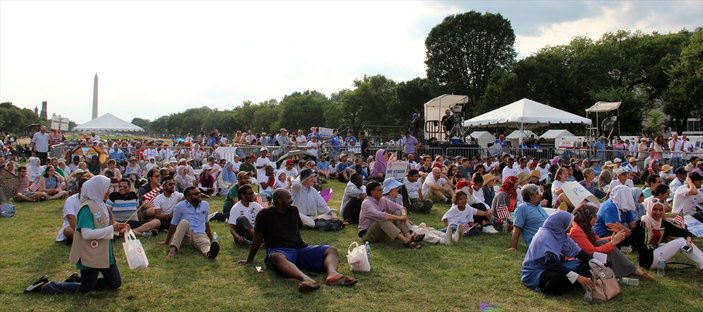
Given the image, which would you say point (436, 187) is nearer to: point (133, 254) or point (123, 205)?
point (123, 205)

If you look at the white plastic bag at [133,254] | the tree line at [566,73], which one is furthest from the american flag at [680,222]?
the tree line at [566,73]

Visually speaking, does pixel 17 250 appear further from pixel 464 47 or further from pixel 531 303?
pixel 464 47

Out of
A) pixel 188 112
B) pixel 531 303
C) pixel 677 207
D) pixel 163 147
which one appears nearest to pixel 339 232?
pixel 531 303

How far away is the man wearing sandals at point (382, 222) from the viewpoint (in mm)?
9117

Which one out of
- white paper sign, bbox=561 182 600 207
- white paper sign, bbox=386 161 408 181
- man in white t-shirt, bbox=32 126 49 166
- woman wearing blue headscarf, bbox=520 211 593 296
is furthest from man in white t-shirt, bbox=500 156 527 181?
man in white t-shirt, bbox=32 126 49 166

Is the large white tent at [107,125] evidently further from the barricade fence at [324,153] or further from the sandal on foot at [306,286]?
the sandal on foot at [306,286]

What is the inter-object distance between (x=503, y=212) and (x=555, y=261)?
13.5 ft

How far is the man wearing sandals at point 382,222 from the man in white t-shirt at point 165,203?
3477mm

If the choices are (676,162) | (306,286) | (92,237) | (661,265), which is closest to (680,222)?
(661,265)

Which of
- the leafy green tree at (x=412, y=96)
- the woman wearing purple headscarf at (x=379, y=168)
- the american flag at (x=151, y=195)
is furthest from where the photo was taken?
the leafy green tree at (x=412, y=96)

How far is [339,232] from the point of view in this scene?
10.5m

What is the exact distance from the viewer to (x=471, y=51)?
5519 cm

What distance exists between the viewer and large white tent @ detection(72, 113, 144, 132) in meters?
45.2

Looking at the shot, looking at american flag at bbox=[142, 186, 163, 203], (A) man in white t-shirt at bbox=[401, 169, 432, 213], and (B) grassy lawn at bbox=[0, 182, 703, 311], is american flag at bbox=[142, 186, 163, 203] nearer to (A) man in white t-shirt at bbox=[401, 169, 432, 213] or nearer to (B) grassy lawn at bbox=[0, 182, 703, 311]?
(B) grassy lawn at bbox=[0, 182, 703, 311]
